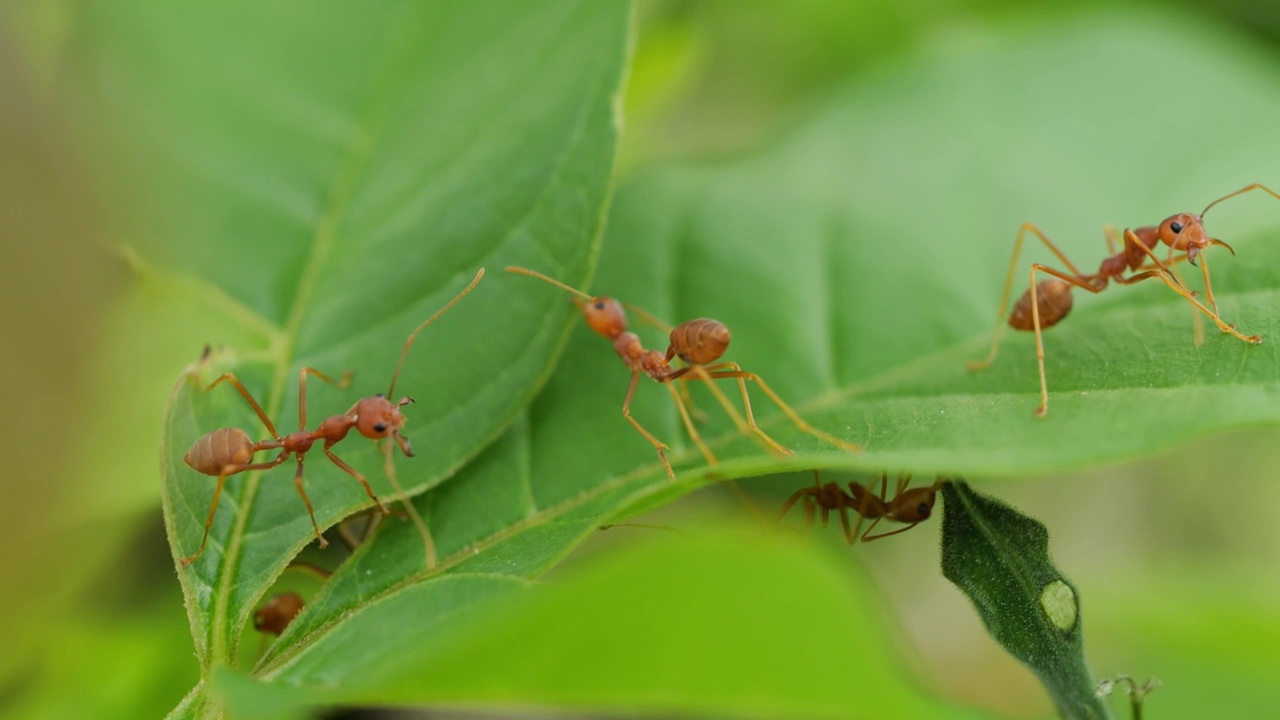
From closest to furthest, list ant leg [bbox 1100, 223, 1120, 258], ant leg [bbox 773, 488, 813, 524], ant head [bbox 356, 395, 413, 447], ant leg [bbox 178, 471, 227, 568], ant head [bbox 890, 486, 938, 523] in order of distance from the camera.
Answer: ant leg [bbox 178, 471, 227, 568]
ant head [bbox 356, 395, 413, 447]
ant head [bbox 890, 486, 938, 523]
ant leg [bbox 773, 488, 813, 524]
ant leg [bbox 1100, 223, 1120, 258]

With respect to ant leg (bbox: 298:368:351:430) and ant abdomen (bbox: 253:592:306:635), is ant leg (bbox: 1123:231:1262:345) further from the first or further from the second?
ant abdomen (bbox: 253:592:306:635)

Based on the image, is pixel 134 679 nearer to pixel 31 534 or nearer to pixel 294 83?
pixel 31 534

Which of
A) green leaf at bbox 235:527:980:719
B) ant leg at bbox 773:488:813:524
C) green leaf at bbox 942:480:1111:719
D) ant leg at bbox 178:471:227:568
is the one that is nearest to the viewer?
green leaf at bbox 235:527:980:719

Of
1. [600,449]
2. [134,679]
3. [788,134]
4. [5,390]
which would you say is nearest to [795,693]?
[600,449]

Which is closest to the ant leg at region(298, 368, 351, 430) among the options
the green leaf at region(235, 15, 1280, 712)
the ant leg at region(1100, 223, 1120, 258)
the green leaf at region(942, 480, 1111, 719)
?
the green leaf at region(235, 15, 1280, 712)

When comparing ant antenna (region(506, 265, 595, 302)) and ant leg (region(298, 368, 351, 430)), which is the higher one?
ant antenna (region(506, 265, 595, 302))

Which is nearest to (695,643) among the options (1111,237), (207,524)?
(207,524)

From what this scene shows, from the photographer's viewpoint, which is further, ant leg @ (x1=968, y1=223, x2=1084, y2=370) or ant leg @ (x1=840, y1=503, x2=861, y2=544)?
ant leg @ (x1=840, y1=503, x2=861, y2=544)
